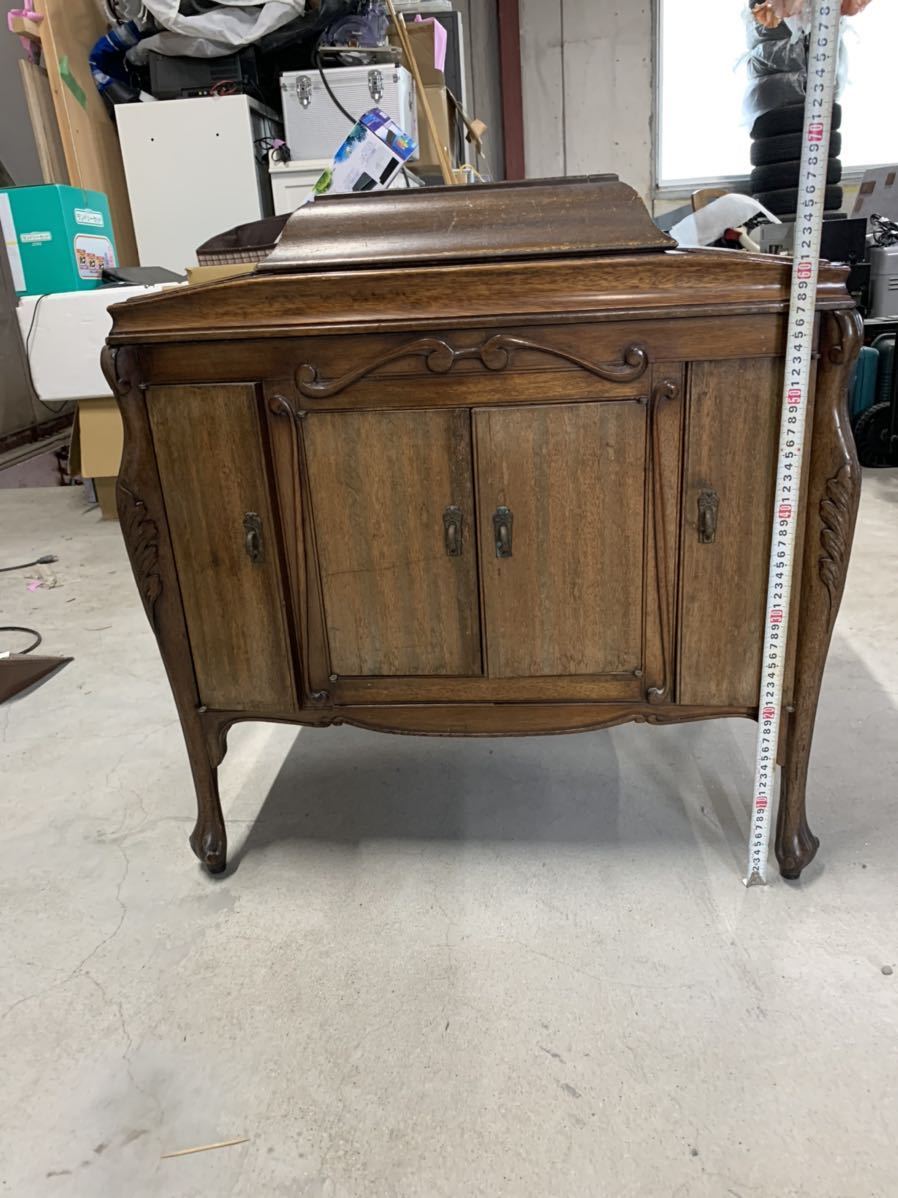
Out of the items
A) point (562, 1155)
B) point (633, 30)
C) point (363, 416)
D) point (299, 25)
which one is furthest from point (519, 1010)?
point (633, 30)

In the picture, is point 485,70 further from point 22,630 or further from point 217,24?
point 22,630

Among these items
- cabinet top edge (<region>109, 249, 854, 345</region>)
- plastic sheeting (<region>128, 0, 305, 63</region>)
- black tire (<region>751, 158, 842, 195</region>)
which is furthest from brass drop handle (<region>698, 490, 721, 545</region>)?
black tire (<region>751, 158, 842, 195</region>)

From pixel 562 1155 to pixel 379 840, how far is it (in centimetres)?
61

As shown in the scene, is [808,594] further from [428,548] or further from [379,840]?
[379,840]

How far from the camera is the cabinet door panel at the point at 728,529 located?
107 cm

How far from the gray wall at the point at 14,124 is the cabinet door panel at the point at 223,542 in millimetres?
4522

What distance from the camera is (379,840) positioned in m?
1.43

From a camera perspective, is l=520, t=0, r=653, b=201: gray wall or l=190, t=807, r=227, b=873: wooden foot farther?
l=520, t=0, r=653, b=201: gray wall

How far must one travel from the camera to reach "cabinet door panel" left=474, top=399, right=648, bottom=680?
43.6 inches

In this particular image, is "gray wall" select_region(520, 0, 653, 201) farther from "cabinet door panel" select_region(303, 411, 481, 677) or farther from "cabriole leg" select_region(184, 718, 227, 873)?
"cabriole leg" select_region(184, 718, 227, 873)

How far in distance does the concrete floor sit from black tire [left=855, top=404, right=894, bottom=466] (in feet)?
7.56

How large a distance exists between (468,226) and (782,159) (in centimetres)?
469

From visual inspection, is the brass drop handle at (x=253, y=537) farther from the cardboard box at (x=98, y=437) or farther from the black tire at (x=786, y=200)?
the black tire at (x=786, y=200)

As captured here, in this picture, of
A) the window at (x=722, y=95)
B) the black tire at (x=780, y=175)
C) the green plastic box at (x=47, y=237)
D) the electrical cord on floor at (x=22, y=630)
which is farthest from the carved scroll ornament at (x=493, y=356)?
the window at (x=722, y=95)
